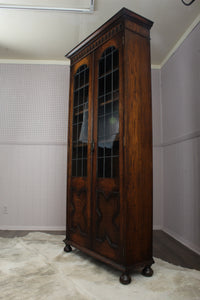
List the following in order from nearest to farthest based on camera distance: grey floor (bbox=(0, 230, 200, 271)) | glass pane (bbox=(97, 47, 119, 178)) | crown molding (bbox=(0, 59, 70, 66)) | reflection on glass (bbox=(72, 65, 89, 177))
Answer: glass pane (bbox=(97, 47, 119, 178)), grey floor (bbox=(0, 230, 200, 271)), reflection on glass (bbox=(72, 65, 89, 177)), crown molding (bbox=(0, 59, 70, 66))

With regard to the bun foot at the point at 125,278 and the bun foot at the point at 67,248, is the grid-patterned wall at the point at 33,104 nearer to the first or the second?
the bun foot at the point at 67,248

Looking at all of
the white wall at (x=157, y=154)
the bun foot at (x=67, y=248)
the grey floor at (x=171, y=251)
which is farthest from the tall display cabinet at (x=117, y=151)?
the white wall at (x=157, y=154)

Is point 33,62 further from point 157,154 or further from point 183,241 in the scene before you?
point 183,241

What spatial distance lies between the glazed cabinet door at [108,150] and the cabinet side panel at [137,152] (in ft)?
0.21

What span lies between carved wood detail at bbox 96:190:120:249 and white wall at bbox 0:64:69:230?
4.72 feet

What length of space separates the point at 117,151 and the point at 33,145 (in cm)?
191

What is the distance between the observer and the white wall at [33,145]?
130 inches

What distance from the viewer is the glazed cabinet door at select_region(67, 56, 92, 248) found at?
215 cm

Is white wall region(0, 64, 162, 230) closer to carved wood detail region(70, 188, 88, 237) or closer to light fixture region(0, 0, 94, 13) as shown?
carved wood detail region(70, 188, 88, 237)

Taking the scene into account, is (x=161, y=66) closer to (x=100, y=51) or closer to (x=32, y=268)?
(x=100, y=51)

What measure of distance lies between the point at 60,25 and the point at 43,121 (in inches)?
51.7

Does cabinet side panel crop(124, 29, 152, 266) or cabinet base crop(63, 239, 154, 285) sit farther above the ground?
cabinet side panel crop(124, 29, 152, 266)

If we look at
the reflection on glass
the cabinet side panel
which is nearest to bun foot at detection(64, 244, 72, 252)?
the reflection on glass

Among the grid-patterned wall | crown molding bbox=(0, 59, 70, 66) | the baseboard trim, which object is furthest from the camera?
crown molding bbox=(0, 59, 70, 66)
